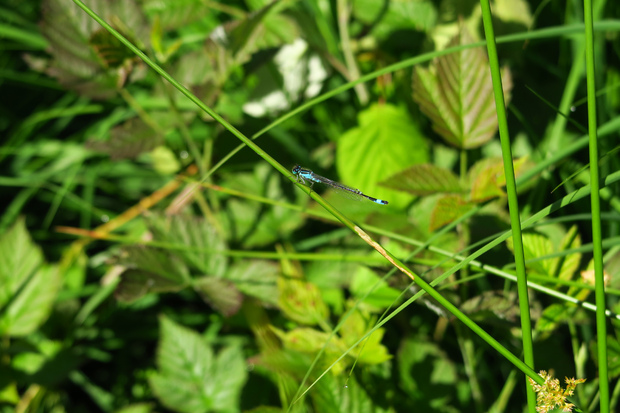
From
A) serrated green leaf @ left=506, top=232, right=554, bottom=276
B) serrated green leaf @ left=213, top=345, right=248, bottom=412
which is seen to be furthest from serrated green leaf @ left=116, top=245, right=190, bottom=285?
serrated green leaf @ left=506, top=232, right=554, bottom=276

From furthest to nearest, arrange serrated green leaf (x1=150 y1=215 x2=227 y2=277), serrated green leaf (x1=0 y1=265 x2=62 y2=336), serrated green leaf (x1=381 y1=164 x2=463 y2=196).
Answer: serrated green leaf (x1=0 y1=265 x2=62 y2=336)
serrated green leaf (x1=150 y1=215 x2=227 y2=277)
serrated green leaf (x1=381 y1=164 x2=463 y2=196)

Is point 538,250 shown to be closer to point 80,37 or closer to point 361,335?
point 361,335

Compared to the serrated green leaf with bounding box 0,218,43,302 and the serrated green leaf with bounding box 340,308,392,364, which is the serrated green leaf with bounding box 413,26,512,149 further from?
the serrated green leaf with bounding box 0,218,43,302

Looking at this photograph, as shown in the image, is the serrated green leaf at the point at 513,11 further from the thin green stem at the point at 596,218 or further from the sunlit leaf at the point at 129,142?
the sunlit leaf at the point at 129,142

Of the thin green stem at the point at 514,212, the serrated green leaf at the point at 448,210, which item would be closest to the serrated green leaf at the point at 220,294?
the serrated green leaf at the point at 448,210

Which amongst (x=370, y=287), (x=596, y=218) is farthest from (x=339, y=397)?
(x=596, y=218)

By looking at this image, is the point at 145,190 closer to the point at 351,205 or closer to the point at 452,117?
the point at 351,205
